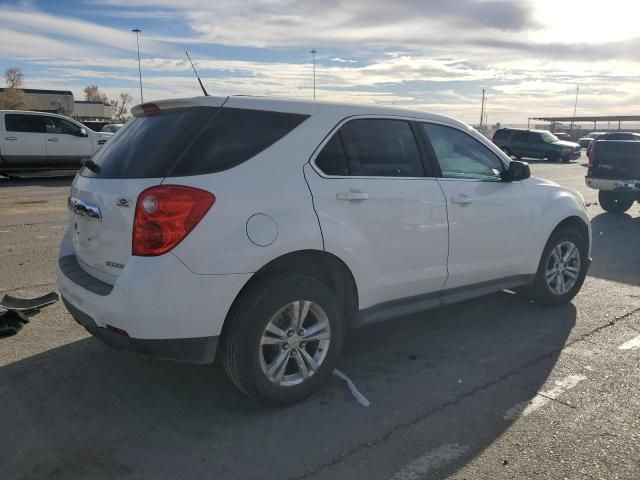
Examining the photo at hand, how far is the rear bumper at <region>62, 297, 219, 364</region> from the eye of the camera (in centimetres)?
310

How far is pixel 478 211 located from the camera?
4496 mm

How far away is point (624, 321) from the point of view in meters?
5.15

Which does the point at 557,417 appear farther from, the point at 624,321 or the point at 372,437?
the point at 624,321

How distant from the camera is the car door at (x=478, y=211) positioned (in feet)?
14.3

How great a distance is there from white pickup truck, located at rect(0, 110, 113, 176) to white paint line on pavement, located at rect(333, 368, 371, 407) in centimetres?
1316

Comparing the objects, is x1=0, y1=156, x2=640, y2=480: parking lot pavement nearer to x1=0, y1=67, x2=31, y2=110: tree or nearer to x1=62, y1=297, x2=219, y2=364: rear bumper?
x1=62, y1=297, x2=219, y2=364: rear bumper

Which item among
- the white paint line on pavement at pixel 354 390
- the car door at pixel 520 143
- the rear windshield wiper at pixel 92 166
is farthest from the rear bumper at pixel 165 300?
the car door at pixel 520 143

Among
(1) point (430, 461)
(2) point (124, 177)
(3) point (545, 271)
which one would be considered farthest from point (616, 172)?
(2) point (124, 177)

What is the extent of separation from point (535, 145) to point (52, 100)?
7069cm

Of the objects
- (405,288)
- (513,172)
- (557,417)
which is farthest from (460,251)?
(557,417)

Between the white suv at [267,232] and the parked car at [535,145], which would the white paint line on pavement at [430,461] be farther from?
the parked car at [535,145]

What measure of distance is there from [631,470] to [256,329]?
2.05 metres

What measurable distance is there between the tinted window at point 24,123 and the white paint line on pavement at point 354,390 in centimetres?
1471

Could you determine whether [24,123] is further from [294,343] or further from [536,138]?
[536,138]
